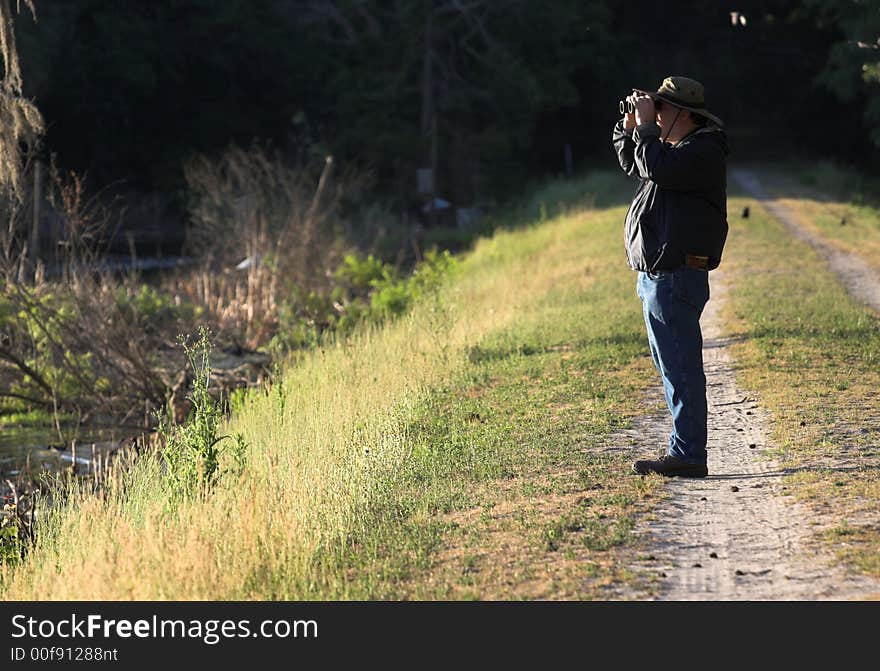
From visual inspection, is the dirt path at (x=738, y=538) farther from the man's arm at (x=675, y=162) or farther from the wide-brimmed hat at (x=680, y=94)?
the wide-brimmed hat at (x=680, y=94)

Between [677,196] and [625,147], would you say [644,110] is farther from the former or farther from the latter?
[677,196]

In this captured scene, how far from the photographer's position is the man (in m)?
7.38

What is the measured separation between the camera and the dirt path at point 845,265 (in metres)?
16.2

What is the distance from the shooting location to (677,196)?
7.48m

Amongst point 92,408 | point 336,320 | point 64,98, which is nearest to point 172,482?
point 92,408

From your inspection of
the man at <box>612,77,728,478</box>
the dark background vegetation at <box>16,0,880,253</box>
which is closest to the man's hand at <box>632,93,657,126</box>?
the man at <box>612,77,728,478</box>

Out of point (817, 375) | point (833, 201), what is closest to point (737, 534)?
point (817, 375)

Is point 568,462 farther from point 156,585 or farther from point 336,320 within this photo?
point 336,320

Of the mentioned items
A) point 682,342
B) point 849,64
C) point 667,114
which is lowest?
point 682,342

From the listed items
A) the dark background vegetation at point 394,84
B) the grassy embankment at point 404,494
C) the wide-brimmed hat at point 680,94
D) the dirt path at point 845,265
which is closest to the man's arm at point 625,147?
the wide-brimmed hat at point 680,94

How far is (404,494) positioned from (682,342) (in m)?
1.86

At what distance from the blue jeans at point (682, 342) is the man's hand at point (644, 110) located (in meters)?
0.85

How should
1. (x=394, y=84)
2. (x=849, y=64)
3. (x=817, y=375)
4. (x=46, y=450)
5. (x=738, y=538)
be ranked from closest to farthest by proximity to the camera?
(x=738, y=538)
(x=817, y=375)
(x=46, y=450)
(x=849, y=64)
(x=394, y=84)

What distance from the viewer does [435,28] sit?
5053 centimetres
